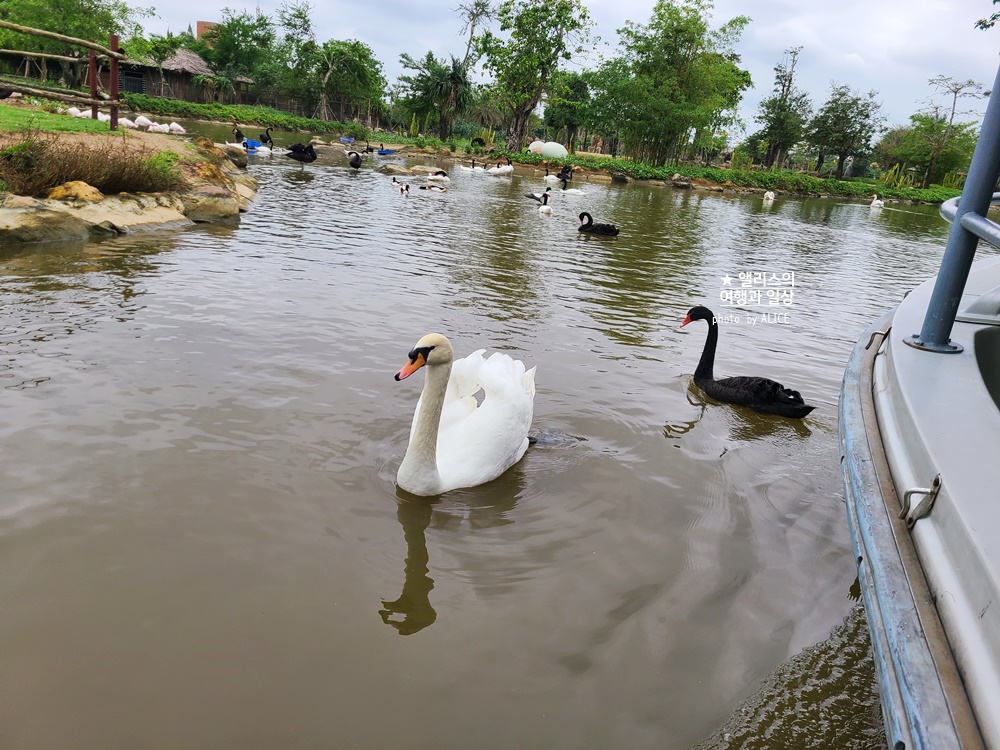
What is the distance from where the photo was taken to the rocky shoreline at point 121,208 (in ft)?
27.4

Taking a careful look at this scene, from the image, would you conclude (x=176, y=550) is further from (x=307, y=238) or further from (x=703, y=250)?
(x=703, y=250)

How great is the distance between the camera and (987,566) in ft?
4.63

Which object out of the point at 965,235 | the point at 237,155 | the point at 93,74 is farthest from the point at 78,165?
the point at 237,155

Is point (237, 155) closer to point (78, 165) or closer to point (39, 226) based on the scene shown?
point (78, 165)

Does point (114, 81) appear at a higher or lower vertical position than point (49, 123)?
higher

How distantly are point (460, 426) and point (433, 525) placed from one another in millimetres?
819

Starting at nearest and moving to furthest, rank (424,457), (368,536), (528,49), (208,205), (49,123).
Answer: (368,536)
(424,457)
(208,205)
(49,123)
(528,49)

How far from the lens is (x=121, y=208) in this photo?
993 centimetres

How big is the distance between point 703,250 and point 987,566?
1433 centimetres

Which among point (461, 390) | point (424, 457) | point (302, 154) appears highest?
point (302, 154)

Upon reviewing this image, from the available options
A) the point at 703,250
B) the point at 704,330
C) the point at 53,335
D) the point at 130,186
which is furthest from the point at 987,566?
the point at 703,250

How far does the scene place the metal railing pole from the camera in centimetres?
241

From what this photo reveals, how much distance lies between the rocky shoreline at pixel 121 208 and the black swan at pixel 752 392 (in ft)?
26.2

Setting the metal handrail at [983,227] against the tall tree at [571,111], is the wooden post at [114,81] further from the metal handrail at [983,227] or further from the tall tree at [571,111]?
the tall tree at [571,111]
